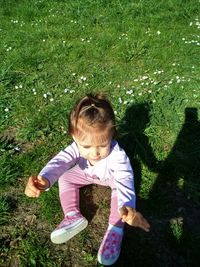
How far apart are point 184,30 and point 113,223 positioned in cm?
545

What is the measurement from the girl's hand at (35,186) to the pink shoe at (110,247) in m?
0.83

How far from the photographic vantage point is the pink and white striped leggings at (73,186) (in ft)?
16.3

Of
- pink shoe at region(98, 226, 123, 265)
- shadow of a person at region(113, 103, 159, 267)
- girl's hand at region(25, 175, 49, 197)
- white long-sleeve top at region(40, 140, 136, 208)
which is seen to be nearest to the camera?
girl's hand at region(25, 175, 49, 197)

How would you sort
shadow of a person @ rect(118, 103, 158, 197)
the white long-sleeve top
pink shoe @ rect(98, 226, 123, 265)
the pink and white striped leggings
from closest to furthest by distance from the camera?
pink shoe @ rect(98, 226, 123, 265) < the white long-sleeve top < the pink and white striped leggings < shadow of a person @ rect(118, 103, 158, 197)

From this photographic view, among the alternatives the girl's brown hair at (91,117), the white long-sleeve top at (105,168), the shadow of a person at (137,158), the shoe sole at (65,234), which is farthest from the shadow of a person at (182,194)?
the girl's brown hair at (91,117)

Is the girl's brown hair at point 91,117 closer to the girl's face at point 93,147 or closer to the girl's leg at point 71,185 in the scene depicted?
the girl's face at point 93,147

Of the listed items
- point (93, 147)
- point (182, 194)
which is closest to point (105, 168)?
point (93, 147)

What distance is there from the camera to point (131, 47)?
27.5 feet

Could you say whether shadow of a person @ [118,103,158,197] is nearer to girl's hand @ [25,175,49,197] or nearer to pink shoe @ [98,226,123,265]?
pink shoe @ [98,226,123,265]

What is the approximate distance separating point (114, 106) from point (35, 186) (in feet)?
8.98

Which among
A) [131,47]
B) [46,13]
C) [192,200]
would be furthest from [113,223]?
[46,13]

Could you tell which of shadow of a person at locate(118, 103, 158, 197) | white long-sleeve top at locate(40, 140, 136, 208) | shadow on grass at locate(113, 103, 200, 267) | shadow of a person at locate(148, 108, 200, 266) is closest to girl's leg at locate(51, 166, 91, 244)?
white long-sleeve top at locate(40, 140, 136, 208)

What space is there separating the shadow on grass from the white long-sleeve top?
1.82ft

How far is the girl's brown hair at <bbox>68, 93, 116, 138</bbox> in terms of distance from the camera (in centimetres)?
442
